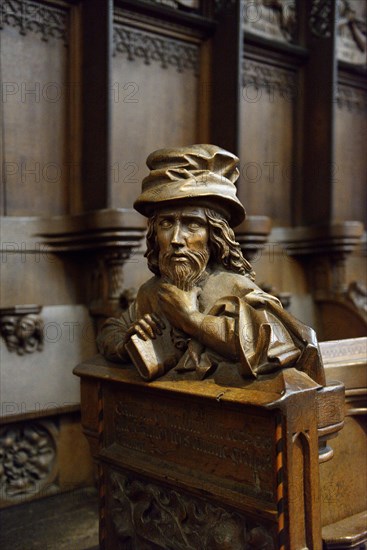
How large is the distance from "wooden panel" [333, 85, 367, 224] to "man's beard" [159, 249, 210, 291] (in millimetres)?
3023

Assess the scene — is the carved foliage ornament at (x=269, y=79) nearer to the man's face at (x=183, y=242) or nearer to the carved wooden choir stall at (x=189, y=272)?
the carved wooden choir stall at (x=189, y=272)

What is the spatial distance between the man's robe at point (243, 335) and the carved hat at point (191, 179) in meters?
0.26

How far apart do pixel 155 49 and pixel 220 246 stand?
2177 mm

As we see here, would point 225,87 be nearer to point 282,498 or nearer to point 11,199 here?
point 11,199

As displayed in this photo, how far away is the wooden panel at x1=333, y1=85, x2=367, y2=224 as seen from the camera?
480 centimetres

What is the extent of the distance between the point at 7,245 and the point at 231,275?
61.7 inches

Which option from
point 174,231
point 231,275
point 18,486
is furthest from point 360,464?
point 18,486

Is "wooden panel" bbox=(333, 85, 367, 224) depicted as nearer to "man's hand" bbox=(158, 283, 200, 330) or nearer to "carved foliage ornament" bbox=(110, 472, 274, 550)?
"man's hand" bbox=(158, 283, 200, 330)

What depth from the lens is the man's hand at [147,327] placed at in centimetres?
193

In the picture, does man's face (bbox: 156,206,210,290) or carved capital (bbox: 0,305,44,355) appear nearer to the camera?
man's face (bbox: 156,206,210,290)

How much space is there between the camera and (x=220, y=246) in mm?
1986

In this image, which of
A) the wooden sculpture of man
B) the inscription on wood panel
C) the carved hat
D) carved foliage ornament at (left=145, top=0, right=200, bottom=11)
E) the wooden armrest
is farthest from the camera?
carved foliage ornament at (left=145, top=0, right=200, bottom=11)

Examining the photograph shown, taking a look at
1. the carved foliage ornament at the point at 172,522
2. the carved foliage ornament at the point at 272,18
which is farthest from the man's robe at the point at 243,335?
the carved foliage ornament at the point at 272,18

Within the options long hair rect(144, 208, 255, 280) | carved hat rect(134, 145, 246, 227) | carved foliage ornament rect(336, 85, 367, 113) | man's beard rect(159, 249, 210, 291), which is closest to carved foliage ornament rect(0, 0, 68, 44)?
carved hat rect(134, 145, 246, 227)
